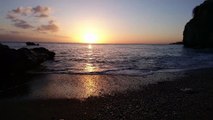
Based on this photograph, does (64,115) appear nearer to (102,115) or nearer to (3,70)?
(102,115)

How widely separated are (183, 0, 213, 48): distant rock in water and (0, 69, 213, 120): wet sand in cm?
7270

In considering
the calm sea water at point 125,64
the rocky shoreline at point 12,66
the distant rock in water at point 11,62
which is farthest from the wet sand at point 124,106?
the calm sea water at point 125,64

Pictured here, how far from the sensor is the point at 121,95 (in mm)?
12625

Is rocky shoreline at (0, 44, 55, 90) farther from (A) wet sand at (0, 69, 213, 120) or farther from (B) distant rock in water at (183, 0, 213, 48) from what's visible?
(B) distant rock in water at (183, 0, 213, 48)

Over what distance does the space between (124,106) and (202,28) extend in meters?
79.7

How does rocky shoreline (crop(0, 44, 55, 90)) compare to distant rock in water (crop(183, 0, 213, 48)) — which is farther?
distant rock in water (crop(183, 0, 213, 48))

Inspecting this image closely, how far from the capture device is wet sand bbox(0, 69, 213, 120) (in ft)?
30.3

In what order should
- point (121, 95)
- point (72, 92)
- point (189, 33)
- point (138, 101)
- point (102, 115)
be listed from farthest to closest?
point (189, 33) → point (72, 92) → point (121, 95) → point (138, 101) → point (102, 115)

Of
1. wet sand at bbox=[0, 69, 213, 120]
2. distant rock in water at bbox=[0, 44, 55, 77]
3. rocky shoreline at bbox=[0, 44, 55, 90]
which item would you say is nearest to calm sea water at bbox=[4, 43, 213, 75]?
distant rock in water at bbox=[0, 44, 55, 77]

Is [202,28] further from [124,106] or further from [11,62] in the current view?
[124,106]

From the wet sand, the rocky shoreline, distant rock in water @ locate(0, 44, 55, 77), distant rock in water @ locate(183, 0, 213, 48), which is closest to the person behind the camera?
the wet sand

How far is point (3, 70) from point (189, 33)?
80.1 metres

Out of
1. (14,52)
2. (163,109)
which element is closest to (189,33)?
(14,52)

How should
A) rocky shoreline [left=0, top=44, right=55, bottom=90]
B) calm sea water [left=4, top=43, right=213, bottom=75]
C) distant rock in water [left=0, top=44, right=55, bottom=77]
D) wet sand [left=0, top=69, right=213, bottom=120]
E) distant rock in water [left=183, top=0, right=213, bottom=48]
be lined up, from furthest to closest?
1. distant rock in water [left=183, top=0, right=213, bottom=48]
2. calm sea water [left=4, top=43, right=213, bottom=75]
3. distant rock in water [left=0, top=44, right=55, bottom=77]
4. rocky shoreline [left=0, top=44, right=55, bottom=90]
5. wet sand [left=0, top=69, right=213, bottom=120]
